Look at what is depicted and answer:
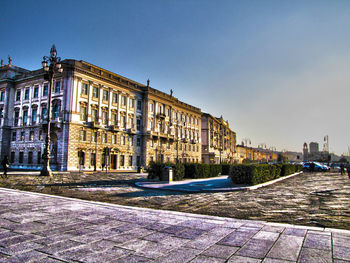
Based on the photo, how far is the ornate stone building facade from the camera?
119 ft

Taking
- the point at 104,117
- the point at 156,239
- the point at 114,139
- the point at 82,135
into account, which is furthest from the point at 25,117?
the point at 156,239

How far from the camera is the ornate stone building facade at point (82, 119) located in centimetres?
3622

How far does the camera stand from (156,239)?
4.41 meters

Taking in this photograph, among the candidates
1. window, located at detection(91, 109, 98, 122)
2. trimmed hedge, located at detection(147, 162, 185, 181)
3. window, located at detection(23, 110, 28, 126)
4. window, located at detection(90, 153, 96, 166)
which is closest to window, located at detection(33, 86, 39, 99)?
window, located at detection(23, 110, 28, 126)

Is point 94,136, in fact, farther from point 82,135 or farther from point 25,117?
point 25,117

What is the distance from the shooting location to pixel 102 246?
4004 millimetres

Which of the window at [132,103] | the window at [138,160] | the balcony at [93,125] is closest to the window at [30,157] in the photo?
the balcony at [93,125]

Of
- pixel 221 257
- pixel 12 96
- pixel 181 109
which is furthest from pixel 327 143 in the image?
pixel 221 257

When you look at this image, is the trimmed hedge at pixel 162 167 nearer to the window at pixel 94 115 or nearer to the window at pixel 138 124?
the window at pixel 94 115

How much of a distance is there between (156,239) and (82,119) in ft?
119

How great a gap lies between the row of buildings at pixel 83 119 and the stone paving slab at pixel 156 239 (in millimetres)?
27766

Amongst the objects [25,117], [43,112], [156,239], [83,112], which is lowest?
[156,239]

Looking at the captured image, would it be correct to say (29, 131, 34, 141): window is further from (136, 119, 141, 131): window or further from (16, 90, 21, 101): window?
(136, 119, 141, 131): window

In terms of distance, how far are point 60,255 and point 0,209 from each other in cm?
450
